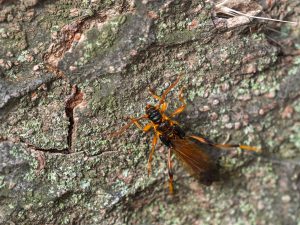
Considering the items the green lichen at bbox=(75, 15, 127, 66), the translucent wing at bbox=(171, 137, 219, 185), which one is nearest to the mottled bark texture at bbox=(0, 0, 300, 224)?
the green lichen at bbox=(75, 15, 127, 66)

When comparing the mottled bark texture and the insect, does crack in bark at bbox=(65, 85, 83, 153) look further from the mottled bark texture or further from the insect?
the insect

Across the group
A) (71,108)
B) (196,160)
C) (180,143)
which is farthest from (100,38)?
(196,160)

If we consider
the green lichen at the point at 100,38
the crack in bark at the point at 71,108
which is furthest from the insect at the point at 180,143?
the green lichen at the point at 100,38

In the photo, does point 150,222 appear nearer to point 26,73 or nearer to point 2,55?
point 26,73

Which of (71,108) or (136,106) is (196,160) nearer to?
(136,106)

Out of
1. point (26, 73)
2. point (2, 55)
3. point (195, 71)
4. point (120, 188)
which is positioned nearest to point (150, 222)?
point (120, 188)

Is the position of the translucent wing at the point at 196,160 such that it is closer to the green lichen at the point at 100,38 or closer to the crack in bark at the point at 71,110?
the crack in bark at the point at 71,110
